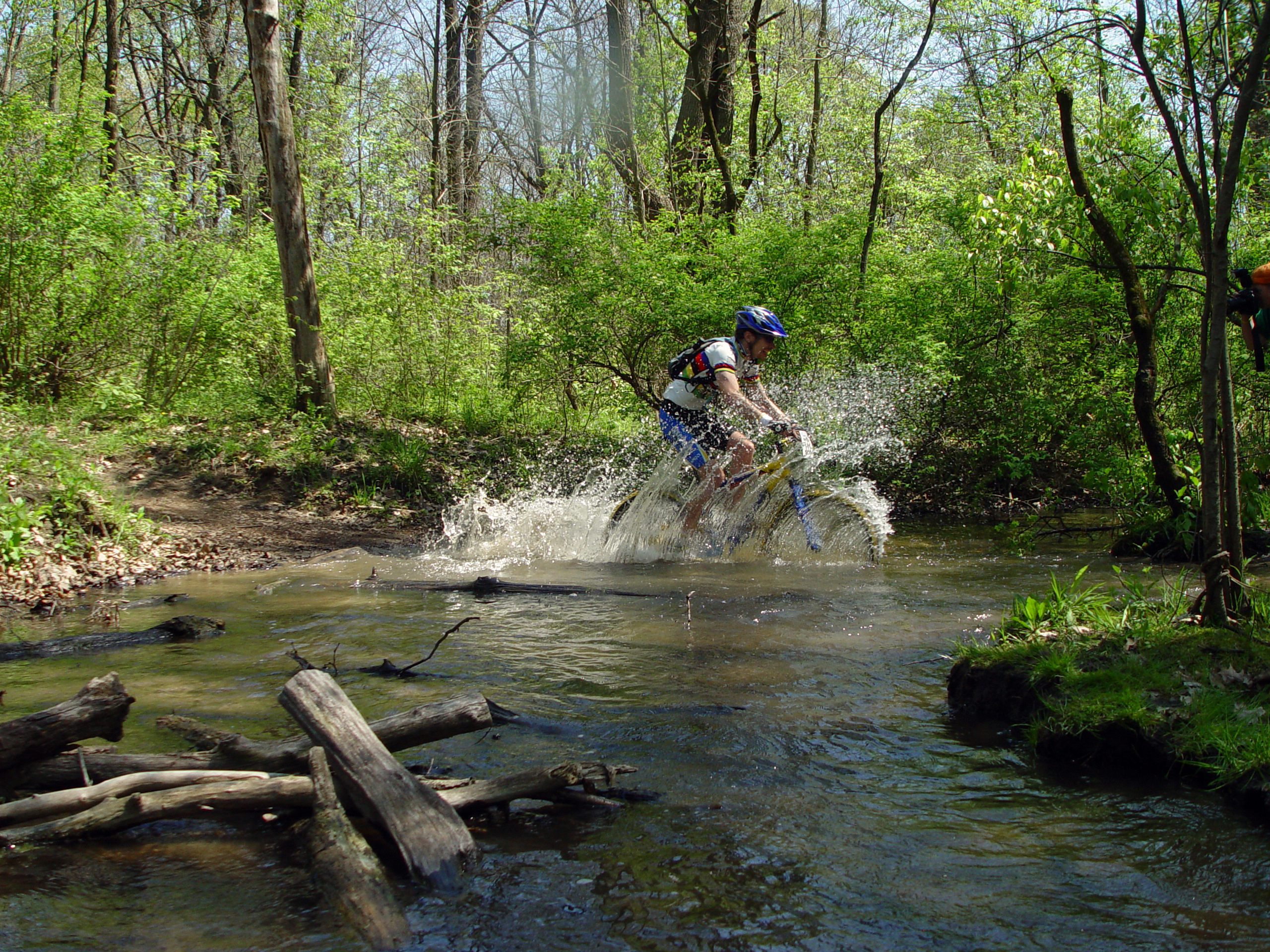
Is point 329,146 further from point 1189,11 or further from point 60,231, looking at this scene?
point 1189,11

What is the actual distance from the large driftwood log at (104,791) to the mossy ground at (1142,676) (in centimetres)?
357

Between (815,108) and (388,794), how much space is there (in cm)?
1863

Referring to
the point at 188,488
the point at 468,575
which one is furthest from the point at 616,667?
the point at 188,488

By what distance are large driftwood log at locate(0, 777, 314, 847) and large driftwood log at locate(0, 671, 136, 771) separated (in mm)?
309

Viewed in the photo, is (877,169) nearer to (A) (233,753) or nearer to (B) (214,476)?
(B) (214,476)

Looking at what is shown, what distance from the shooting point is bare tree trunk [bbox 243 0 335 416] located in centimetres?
1378

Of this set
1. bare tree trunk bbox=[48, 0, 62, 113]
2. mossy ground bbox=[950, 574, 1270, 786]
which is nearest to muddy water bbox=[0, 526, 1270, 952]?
mossy ground bbox=[950, 574, 1270, 786]

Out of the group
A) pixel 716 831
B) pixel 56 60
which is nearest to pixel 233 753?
pixel 716 831

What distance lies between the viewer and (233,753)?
3789 mm

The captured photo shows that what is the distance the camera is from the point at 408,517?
12.8 meters

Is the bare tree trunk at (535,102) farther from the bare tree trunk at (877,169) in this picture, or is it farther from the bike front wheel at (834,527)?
the bike front wheel at (834,527)

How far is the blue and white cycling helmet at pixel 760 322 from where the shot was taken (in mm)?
9156

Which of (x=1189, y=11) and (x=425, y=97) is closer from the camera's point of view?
(x=1189, y=11)

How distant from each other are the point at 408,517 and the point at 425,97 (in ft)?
68.4
